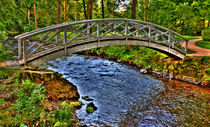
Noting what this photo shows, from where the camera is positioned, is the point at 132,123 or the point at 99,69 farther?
the point at 99,69

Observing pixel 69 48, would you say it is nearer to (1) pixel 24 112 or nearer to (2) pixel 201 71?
(1) pixel 24 112

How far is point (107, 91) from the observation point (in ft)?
28.5

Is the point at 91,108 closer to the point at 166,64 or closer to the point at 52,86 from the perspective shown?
the point at 52,86

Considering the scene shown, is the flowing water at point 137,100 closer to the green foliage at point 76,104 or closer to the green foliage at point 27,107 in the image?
the green foliage at point 76,104

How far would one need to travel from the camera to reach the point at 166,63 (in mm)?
12047

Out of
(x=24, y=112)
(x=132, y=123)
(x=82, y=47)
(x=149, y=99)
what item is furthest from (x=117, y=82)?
(x=24, y=112)

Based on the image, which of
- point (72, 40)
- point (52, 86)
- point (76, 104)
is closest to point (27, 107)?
point (76, 104)

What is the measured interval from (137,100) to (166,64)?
5.50m

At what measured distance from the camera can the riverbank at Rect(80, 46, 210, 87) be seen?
33.2 feet

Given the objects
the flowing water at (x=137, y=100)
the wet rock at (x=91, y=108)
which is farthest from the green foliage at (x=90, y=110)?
the flowing water at (x=137, y=100)

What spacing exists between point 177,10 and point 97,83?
1426cm

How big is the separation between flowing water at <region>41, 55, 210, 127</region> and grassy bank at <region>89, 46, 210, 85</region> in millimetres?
1148

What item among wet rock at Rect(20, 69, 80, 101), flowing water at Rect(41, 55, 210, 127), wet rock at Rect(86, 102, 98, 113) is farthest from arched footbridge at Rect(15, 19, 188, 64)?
wet rock at Rect(86, 102, 98, 113)

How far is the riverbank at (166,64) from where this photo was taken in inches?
399
